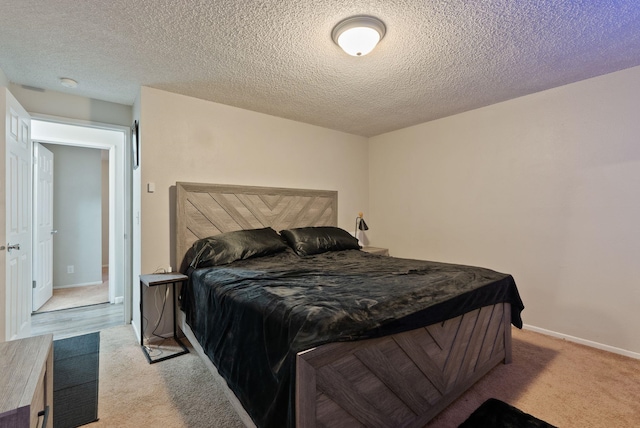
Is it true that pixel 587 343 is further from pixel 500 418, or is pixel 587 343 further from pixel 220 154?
pixel 220 154

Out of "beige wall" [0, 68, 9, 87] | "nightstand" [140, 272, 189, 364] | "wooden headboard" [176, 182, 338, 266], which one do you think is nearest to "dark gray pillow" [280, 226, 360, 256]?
"wooden headboard" [176, 182, 338, 266]

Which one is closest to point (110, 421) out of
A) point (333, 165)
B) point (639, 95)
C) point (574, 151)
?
point (333, 165)

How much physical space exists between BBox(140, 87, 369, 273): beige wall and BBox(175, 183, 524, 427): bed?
222 millimetres

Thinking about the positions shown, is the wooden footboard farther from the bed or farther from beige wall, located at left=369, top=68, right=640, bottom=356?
beige wall, located at left=369, top=68, right=640, bottom=356

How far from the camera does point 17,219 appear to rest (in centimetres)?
258

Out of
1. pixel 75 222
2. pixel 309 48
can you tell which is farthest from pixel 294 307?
pixel 75 222

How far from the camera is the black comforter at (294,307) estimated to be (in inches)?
50.7

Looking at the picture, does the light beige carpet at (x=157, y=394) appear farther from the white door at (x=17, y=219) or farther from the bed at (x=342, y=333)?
the white door at (x=17, y=219)

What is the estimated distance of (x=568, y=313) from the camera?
2.80 metres

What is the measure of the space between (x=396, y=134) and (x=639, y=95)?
2.41m

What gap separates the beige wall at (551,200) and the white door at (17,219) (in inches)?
163

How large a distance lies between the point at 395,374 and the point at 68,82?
3523 millimetres

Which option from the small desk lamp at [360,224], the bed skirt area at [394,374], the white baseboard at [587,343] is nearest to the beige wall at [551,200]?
the white baseboard at [587,343]

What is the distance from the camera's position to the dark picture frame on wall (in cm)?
291
